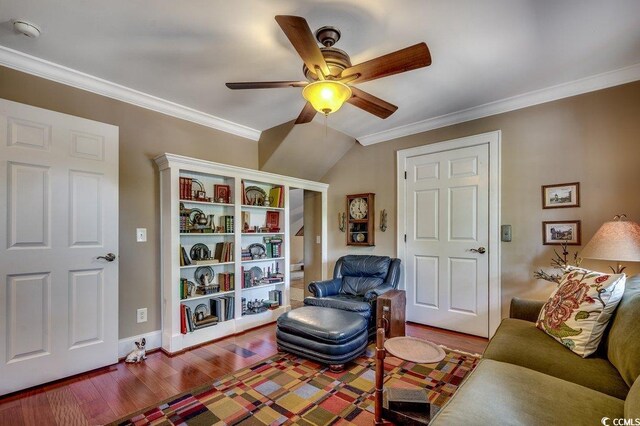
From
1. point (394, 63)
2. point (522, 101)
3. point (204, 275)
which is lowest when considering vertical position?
point (204, 275)

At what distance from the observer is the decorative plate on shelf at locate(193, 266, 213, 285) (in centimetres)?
315

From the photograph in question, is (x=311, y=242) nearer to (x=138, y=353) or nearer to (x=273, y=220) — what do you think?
(x=273, y=220)

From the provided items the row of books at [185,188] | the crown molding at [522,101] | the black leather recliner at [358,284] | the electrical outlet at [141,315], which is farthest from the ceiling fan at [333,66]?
the electrical outlet at [141,315]

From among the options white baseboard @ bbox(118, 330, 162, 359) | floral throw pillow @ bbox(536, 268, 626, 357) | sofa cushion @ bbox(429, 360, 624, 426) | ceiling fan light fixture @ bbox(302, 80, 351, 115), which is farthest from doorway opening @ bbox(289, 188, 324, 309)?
sofa cushion @ bbox(429, 360, 624, 426)

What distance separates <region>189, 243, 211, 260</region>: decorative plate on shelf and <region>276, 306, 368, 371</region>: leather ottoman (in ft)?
3.76

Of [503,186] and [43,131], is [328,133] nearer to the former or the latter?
[503,186]

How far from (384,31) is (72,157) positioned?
101 inches

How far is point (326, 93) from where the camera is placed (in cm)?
180

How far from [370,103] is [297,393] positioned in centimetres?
216

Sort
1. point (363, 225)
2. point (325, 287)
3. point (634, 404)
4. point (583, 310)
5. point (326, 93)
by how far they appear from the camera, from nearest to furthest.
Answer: point (634, 404) < point (583, 310) < point (326, 93) < point (325, 287) < point (363, 225)

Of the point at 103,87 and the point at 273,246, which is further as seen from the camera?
the point at 273,246

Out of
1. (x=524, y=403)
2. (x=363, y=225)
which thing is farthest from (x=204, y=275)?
(x=524, y=403)

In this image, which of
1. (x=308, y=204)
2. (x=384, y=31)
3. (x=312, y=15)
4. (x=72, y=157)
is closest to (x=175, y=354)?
(x=72, y=157)

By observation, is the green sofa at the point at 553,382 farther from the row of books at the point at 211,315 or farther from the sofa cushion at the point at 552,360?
the row of books at the point at 211,315
